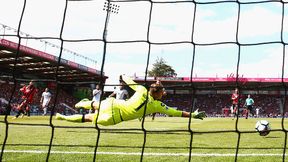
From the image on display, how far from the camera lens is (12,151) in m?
5.11

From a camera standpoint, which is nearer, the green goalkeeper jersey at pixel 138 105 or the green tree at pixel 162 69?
the green goalkeeper jersey at pixel 138 105

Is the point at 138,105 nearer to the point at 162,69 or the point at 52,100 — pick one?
the point at 52,100

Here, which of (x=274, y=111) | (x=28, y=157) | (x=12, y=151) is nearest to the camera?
(x=28, y=157)

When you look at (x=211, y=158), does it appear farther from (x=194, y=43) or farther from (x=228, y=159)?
(x=194, y=43)

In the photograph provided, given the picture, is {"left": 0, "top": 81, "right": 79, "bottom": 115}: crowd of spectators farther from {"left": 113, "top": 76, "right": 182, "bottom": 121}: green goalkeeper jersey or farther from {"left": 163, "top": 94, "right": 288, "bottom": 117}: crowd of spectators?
{"left": 113, "top": 76, "right": 182, "bottom": 121}: green goalkeeper jersey

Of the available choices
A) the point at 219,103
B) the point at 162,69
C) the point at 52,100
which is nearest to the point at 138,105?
the point at 52,100

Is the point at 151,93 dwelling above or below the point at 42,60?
below

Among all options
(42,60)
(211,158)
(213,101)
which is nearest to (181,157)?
(211,158)

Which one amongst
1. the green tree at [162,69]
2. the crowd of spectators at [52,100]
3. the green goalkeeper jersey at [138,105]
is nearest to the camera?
the green goalkeeper jersey at [138,105]

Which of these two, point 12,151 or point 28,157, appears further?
point 12,151

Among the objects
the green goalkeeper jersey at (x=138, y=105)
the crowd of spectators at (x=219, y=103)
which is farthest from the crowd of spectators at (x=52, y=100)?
the green goalkeeper jersey at (x=138, y=105)

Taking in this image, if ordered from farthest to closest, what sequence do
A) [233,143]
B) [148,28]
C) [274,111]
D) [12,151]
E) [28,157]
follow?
[274,111], [233,143], [12,151], [28,157], [148,28]

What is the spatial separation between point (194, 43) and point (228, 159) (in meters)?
1.45

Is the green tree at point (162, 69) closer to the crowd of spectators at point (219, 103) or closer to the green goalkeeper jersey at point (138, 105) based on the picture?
the crowd of spectators at point (219, 103)
